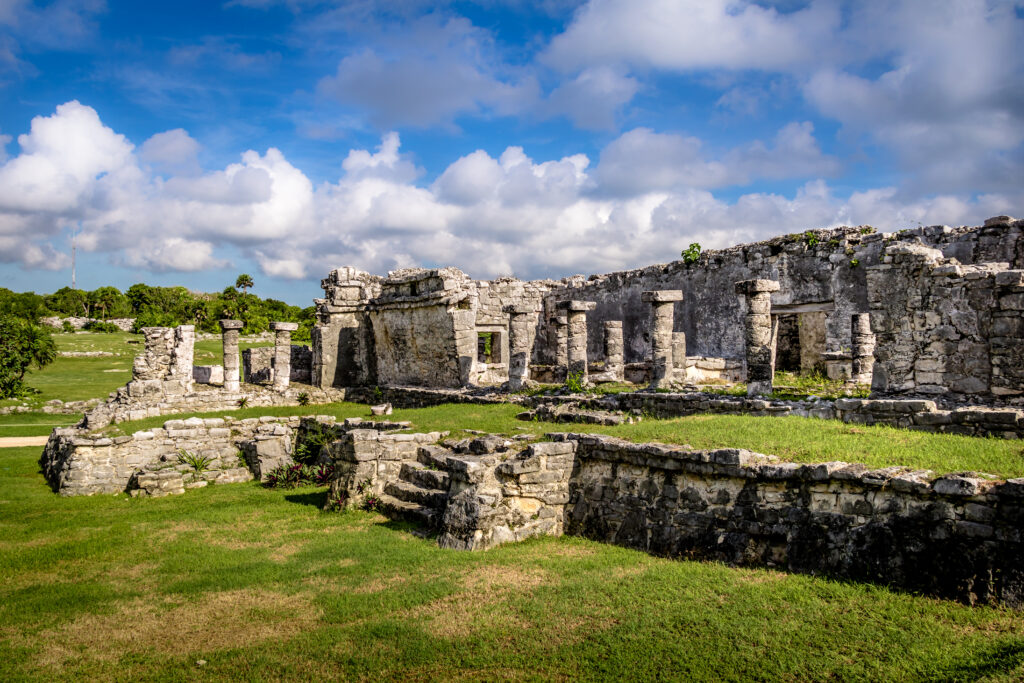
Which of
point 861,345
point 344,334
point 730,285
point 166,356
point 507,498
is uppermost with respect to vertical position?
point 730,285

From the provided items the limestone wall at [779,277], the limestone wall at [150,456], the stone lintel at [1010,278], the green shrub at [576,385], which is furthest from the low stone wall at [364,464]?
the limestone wall at [779,277]

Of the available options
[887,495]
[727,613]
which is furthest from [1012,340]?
[727,613]

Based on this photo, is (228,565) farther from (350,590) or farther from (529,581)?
(529,581)

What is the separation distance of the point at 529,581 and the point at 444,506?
2.46 metres

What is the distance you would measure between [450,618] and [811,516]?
3.36m

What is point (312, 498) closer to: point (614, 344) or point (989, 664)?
point (989, 664)

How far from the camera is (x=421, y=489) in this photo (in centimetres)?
912

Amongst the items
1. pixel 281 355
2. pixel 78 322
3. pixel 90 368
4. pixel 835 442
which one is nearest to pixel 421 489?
pixel 835 442

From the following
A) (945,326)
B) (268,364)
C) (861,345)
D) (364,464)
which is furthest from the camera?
(268,364)

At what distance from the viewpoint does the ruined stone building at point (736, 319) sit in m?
10.3

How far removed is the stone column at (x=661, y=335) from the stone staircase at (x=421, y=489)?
21.1ft

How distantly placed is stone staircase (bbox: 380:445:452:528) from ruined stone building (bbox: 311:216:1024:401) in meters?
6.54

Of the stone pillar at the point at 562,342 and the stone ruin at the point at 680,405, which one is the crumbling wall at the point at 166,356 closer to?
the stone ruin at the point at 680,405

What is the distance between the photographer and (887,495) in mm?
5547
